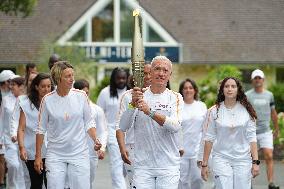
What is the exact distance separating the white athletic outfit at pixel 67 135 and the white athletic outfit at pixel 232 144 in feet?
5.53

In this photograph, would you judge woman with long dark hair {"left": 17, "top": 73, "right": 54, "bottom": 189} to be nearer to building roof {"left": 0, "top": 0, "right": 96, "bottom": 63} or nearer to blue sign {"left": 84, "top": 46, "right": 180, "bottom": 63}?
blue sign {"left": 84, "top": 46, "right": 180, "bottom": 63}

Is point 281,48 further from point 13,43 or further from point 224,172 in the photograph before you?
point 224,172

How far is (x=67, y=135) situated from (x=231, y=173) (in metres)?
2.11

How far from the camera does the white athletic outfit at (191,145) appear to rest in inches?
607

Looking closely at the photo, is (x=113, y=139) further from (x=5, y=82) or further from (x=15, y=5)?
(x=15, y=5)

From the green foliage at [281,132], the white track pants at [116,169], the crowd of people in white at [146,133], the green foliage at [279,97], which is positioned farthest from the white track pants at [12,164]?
the green foliage at [279,97]

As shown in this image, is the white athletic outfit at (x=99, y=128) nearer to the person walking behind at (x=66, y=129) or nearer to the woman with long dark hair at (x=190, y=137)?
the woman with long dark hair at (x=190, y=137)

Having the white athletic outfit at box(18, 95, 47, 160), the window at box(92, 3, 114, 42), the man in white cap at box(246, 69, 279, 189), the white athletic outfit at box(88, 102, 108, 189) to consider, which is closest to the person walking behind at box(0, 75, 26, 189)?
the white athletic outfit at box(88, 102, 108, 189)

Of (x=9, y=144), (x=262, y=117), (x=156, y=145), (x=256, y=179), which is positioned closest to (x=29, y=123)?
(x=156, y=145)

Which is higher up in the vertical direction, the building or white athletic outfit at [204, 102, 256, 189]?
the building

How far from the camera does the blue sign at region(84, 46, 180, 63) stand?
48844 mm

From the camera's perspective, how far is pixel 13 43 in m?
50.3

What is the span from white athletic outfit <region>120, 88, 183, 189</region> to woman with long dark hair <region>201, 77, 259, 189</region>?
1.78 meters

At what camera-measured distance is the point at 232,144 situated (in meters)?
12.7
